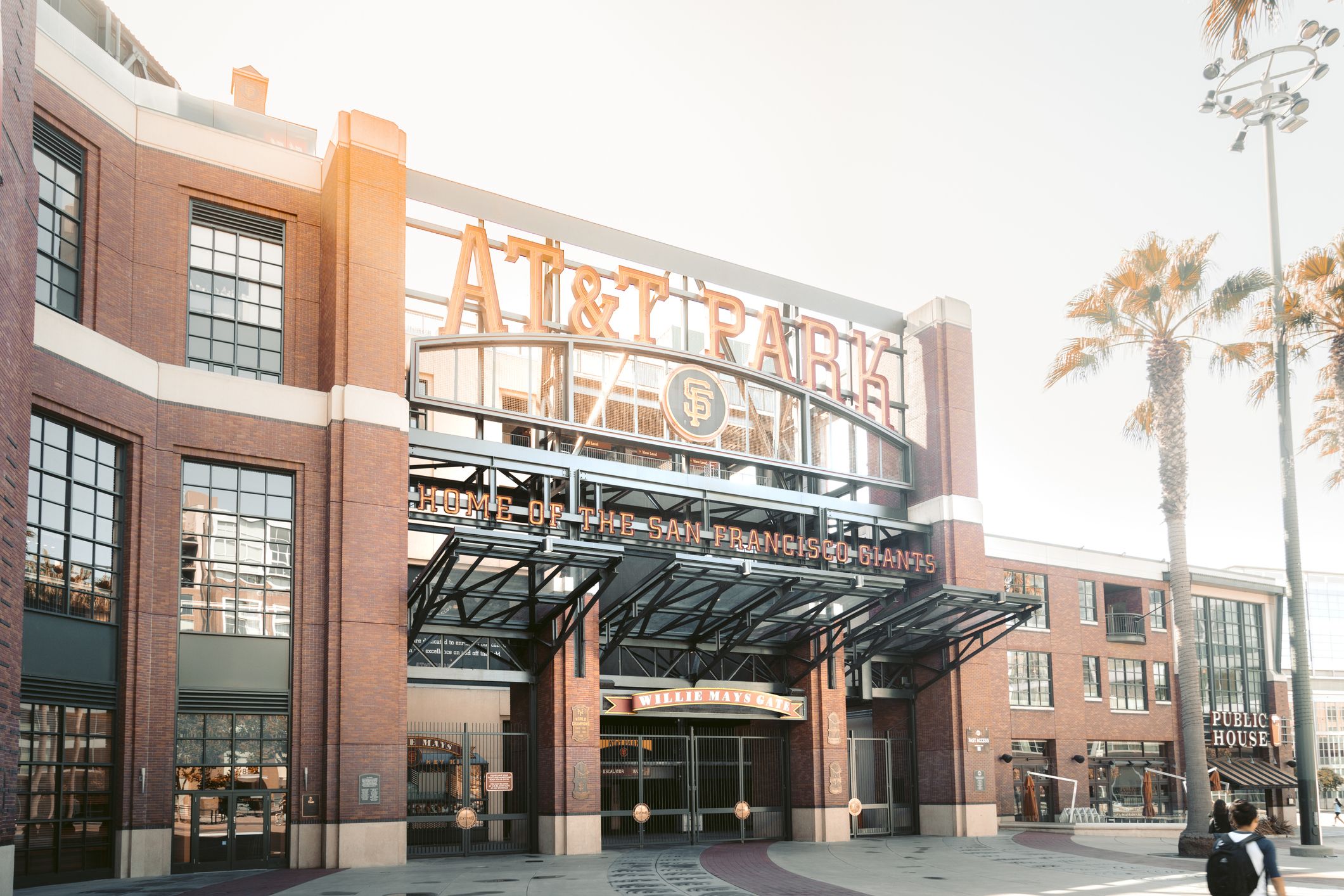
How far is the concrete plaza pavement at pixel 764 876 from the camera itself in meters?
20.6

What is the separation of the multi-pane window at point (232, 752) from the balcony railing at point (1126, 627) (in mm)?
35114

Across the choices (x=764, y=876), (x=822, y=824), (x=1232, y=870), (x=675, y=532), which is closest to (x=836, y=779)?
(x=822, y=824)

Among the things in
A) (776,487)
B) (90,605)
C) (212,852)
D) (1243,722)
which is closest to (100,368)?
(90,605)

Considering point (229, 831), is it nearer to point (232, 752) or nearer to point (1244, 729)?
point (232, 752)

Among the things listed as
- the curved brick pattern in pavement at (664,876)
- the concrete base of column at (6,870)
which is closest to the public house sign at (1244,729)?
the curved brick pattern in pavement at (664,876)

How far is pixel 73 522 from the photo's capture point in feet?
78.4

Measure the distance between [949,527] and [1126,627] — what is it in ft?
57.1

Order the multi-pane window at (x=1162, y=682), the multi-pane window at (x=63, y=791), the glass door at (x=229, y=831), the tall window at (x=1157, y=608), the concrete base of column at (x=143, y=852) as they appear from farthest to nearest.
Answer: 1. the tall window at (x=1157, y=608)
2. the multi-pane window at (x=1162, y=682)
3. the glass door at (x=229, y=831)
4. the concrete base of column at (x=143, y=852)
5. the multi-pane window at (x=63, y=791)

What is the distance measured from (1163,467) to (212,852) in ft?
84.6

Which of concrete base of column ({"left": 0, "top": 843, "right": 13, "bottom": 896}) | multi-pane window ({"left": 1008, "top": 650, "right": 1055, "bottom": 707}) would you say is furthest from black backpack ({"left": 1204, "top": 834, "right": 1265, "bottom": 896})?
Result: multi-pane window ({"left": 1008, "top": 650, "right": 1055, "bottom": 707})

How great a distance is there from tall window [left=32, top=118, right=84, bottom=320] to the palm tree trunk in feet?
89.7

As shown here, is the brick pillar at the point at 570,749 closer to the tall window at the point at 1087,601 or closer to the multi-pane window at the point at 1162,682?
the tall window at the point at 1087,601

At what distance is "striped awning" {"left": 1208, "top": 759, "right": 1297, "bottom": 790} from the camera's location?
169 feet

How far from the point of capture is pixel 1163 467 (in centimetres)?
3303
